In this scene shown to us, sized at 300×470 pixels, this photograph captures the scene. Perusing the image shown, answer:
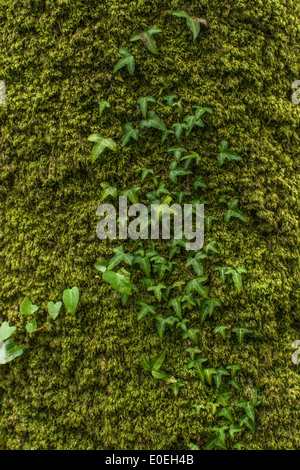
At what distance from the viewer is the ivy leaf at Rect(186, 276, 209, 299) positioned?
1954 mm

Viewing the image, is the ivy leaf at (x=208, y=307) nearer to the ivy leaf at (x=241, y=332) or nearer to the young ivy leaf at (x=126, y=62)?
the ivy leaf at (x=241, y=332)

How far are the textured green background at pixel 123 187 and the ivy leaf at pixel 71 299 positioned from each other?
0.08 meters

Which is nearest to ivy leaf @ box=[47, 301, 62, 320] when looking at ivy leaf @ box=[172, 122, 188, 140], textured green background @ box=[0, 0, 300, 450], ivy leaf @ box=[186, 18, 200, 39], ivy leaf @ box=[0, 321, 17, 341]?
textured green background @ box=[0, 0, 300, 450]

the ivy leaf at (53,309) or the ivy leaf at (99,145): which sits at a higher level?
the ivy leaf at (99,145)

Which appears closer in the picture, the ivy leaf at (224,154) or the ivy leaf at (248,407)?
the ivy leaf at (248,407)

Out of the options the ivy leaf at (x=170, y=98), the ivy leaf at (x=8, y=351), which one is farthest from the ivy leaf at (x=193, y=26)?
the ivy leaf at (x=8, y=351)

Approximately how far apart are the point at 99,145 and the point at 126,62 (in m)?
0.51

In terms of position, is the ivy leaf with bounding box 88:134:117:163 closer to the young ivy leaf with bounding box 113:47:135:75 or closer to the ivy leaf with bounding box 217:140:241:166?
the young ivy leaf with bounding box 113:47:135:75

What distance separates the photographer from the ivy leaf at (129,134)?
6.61ft

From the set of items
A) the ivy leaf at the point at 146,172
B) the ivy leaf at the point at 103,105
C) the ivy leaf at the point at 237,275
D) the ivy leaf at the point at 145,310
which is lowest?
the ivy leaf at the point at 145,310

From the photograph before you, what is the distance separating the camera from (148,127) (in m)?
2.02

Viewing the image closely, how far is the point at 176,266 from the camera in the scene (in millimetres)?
2035

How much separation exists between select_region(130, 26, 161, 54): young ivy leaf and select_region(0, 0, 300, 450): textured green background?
0.05m
